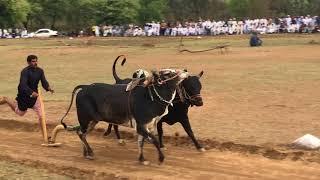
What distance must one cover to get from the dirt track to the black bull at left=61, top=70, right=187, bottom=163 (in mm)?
431

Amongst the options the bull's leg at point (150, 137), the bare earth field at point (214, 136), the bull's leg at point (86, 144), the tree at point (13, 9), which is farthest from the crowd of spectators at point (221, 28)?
the bull's leg at point (150, 137)

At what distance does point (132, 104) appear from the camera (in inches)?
435

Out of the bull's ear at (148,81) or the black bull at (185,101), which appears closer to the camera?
the bull's ear at (148,81)

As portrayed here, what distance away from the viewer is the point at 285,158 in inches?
433

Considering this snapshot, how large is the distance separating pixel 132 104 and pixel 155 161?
1.15 m

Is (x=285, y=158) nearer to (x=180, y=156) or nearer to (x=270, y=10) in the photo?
(x=180, y=156)

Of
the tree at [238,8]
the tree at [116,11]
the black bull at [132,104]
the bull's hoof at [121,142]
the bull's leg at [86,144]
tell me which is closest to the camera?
the black bull at [132,104]

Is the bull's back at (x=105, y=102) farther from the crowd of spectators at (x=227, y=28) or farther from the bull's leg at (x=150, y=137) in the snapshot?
the crowd of spectators at (x=227, y=28)

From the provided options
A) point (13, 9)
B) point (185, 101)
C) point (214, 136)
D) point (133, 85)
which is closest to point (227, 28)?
point (13, 9)

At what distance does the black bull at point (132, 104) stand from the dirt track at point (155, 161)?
43cm

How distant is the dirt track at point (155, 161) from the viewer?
10133mm

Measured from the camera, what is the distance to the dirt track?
1013cm

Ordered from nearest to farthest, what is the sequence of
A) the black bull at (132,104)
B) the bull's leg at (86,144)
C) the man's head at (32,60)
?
the black bull at (132,104) < the bull's leg at (86,144) < the man's head at (32,60)

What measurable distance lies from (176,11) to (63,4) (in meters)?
16.3
